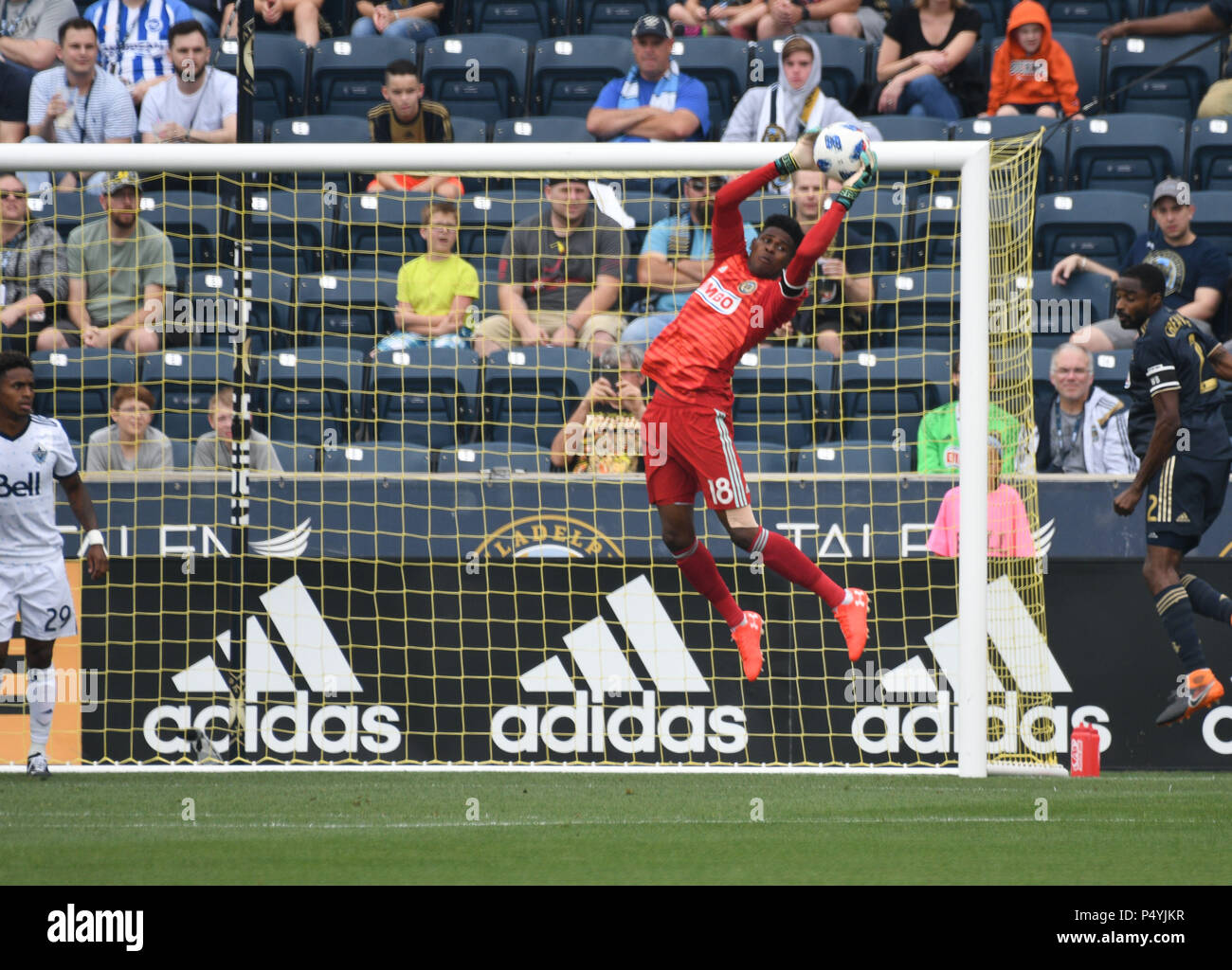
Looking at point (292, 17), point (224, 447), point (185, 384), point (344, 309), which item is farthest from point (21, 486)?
point (292, 17)

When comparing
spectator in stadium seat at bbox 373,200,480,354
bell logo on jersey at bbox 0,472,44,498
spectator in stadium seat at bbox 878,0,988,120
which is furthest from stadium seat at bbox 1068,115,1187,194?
bell logo on jersey at bbox 0,472,44,498

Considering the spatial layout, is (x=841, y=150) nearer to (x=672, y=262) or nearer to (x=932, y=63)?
(x=672, y=262)

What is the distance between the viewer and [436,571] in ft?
29.8

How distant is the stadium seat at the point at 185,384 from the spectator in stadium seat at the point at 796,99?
412 centimetres

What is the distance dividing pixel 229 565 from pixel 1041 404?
195 inches

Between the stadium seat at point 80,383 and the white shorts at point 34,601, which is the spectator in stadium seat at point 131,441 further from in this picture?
the white shorts at point 34,601

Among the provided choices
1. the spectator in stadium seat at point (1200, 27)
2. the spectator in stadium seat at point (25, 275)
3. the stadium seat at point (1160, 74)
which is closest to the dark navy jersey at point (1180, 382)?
the spectator in stadium seat at point (1200, 27)

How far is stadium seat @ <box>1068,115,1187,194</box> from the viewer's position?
11820mm

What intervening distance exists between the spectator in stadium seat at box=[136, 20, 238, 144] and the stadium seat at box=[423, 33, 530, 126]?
162 cm

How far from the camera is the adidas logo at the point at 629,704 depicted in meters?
8.95

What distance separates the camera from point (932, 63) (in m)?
12.3

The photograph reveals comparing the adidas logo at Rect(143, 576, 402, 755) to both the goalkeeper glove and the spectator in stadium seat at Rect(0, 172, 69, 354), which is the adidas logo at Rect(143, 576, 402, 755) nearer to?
the spectator in stadium seat at Rect(0, 172, 69, 354)

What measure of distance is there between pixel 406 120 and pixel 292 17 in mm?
2865

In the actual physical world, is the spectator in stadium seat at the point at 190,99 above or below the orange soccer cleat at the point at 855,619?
above
